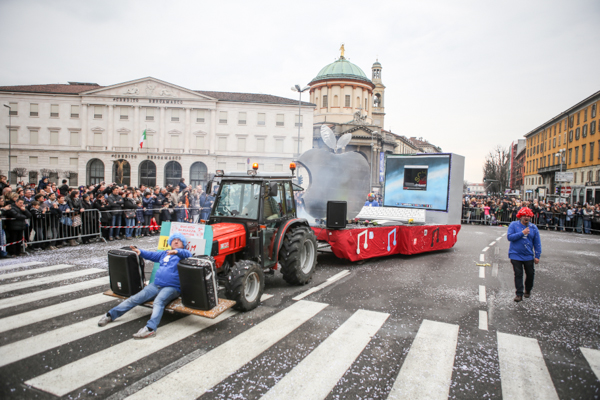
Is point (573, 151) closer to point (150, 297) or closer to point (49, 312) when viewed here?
point (150, 297)

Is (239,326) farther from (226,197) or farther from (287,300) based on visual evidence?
(226,197)

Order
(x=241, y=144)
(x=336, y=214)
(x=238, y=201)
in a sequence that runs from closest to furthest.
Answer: (x=238, y=201), (x=336, y=214), (x=241, y=144)

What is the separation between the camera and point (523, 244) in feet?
22.4

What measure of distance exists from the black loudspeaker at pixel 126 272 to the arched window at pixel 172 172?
52.5 meters

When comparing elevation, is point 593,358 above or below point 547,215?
below

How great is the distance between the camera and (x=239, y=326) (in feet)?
17.0

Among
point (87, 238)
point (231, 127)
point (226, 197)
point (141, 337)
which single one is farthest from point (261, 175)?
point (231, 127)

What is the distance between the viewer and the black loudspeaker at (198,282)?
188 inches

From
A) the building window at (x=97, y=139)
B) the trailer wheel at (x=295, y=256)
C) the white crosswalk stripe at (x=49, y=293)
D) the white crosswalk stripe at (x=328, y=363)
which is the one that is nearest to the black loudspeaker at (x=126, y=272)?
the white crosswalk stripe at (x=49, y=293)

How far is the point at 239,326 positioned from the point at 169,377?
147 centimetres

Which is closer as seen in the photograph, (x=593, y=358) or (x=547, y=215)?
(x=593, y=358)

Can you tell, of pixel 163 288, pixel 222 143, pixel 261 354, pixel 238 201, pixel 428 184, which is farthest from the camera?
pixel 222 143

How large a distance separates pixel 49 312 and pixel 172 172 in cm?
5269

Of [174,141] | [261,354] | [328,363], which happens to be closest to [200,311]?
[261,354]
